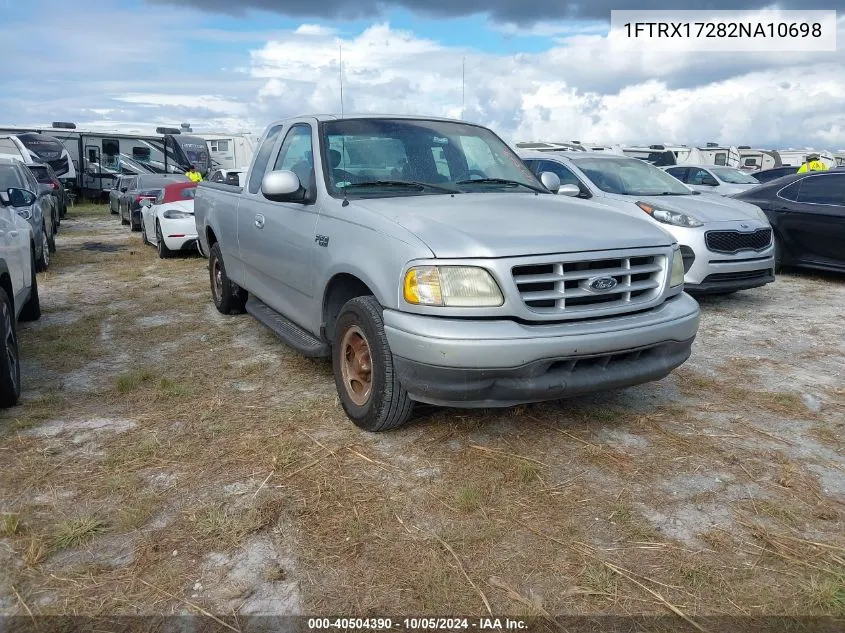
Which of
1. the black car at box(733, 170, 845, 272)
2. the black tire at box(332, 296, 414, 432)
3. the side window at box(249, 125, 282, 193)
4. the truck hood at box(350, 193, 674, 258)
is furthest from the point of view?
the black car at box(733, 170, 845, 272)

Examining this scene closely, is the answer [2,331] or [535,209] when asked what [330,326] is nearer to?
[535,209]

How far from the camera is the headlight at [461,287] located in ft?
11.1

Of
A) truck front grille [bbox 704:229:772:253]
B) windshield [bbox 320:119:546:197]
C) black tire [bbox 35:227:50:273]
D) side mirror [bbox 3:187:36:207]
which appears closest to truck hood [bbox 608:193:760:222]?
truck front grille [bbox 704:229:772:253]

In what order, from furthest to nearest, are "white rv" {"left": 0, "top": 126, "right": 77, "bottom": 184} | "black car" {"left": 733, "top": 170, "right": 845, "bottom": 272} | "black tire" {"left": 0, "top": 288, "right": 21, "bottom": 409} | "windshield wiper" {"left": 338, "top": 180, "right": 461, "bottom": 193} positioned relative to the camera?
"white rv" {"left": 0, "top": 126, "right": 77, "bottom": 184} → "black car" {"left": 733, "top": 170, "right": 845, "bottom": 272} → "windshield wiper" {"left": 338, "top": 180, "right": 461, "bottom": 193} → "black tire" {"left": 0, "top": 288, "right": 21, "bottom": 409}

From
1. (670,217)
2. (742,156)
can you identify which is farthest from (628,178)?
(742,156)

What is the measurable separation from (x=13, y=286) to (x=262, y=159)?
2034 mm

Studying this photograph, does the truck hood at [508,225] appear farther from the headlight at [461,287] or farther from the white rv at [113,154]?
the white rv at [113,154]

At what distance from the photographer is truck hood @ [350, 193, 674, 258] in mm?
3432

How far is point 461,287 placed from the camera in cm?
338

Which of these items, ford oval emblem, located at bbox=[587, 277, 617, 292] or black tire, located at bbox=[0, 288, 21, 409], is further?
black tire, located at bbox=[0, 288, 21, 409]

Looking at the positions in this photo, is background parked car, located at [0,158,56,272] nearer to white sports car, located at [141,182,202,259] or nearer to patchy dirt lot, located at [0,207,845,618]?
white sports car, located at [141,182,202,259]

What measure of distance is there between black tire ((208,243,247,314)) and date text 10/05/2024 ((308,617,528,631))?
454cm

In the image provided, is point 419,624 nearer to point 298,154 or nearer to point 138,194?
point 298,154

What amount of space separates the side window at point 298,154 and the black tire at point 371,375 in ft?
3.60
